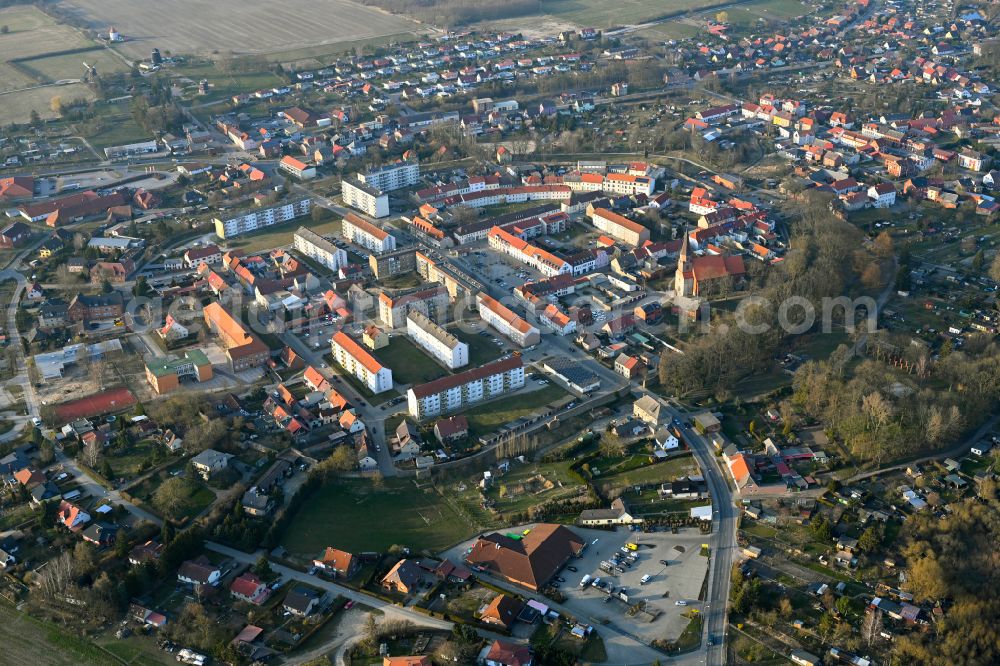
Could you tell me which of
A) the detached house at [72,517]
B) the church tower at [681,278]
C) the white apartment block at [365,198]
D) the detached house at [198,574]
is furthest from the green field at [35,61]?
the detached house at [198,574]

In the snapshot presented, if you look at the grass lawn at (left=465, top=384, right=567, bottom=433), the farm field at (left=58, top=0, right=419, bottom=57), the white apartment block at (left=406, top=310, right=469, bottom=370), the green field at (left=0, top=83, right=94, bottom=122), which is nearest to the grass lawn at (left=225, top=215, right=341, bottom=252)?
the white apartment block at (left=406, top=310, right=469, bottom=370)

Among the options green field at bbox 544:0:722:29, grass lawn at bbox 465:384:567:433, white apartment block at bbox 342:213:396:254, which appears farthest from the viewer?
green field at bbox 544:0:722:29

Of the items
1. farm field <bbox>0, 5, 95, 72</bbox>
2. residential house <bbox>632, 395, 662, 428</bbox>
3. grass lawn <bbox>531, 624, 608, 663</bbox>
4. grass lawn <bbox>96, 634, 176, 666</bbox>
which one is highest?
farm field <bbox>0, 5, 95, 72</bbox>

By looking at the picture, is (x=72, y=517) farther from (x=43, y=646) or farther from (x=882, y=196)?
(x=882, y=196)


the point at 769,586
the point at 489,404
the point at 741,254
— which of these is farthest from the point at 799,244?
the point at 769,586

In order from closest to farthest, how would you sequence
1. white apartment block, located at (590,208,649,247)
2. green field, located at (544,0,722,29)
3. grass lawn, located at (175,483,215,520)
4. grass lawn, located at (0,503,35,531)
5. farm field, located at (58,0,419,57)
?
grass lawn, located at (0,503,35,531) < grass lawn, located at (175,483,215,520) < white apartment block, located at (590,208,649,247) < farm field, located at (58,0,419,57) < green field, located at (544,0,722,29)

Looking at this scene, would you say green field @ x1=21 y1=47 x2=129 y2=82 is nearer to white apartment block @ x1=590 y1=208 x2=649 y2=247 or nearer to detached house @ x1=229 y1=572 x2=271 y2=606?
white apartment block @ x1=590 y1=208 x2=649 y2=247

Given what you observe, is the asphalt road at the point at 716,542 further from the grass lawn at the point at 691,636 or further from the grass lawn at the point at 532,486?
the grass lawn at the point at 532,486
